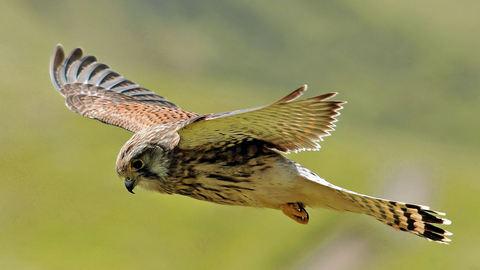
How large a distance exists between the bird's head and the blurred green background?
4940cm

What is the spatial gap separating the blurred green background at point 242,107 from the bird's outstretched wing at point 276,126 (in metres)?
49.5

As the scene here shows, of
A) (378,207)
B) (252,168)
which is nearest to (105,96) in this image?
(252,168)

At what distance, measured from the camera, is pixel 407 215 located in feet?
23.3

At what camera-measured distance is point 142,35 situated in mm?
149375

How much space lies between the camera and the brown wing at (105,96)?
8906 mm

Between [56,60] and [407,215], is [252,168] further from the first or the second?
[56,60]

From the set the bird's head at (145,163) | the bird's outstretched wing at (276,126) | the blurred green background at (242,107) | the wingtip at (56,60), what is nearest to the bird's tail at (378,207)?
the bird's outstretched wing at (276,126)

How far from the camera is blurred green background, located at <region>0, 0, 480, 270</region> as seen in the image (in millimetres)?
58812

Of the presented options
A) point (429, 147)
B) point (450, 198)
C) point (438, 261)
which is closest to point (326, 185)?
point (438, 261)

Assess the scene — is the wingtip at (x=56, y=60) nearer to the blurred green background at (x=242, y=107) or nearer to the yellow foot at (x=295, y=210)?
the yellow foot at (x=295, y=210)

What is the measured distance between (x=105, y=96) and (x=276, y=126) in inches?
198

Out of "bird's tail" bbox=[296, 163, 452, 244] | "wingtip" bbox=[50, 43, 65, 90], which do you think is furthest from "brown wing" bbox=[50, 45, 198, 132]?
"bird's tail" bbox=[296, 163, 452, 244]

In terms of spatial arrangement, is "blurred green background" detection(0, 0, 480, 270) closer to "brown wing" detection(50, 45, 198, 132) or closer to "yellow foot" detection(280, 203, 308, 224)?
"brown wing" detection(50, 45, 198, 132)

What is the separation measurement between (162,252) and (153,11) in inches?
4226
